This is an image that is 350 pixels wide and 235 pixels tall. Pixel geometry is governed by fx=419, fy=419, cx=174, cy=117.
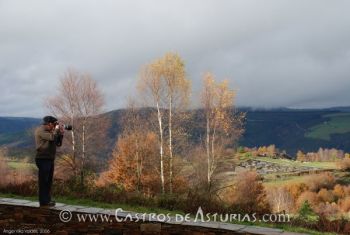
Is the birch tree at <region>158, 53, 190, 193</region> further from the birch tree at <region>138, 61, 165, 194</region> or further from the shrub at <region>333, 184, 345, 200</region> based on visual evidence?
the shrub at <region>333, 184, 345, 200</region>

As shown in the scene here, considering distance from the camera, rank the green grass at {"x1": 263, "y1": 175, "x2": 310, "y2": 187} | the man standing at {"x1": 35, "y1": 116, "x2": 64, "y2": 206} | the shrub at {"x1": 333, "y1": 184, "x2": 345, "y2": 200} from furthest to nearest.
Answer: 1. the green grass at {"x1": 263, "y1": 175, "x2": 310, "y2": 187}
2. the shrub at {"x1": 333, "y1": 184, "x2": 345, "y2": 200}
3. the man standing at {"x1": 35, "y1": 116, "x2": 64, "y2": 206}

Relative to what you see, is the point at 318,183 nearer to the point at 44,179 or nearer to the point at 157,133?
the point at 157,133

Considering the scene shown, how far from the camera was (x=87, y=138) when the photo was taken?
1406 inches

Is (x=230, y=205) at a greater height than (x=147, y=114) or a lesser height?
lesser

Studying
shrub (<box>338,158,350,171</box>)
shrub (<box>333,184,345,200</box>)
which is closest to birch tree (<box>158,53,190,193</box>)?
shrub (<box>333,184,345,200</box>)

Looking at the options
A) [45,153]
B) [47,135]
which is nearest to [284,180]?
[45,153]

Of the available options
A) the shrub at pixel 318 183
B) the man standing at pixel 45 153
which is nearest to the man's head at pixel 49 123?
the man standing at pixel 45 153

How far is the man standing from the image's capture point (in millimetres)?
9023

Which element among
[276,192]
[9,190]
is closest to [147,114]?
[9,190]

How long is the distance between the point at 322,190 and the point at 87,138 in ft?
213

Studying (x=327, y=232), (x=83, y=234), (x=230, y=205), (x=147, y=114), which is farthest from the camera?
(x=147, y=114)

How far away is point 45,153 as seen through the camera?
905cm

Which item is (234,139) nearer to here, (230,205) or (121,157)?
(121,157)

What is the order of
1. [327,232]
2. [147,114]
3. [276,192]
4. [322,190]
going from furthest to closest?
1. [322,190]
2. [276,192]
3. [147,114]
4. [327,232]
